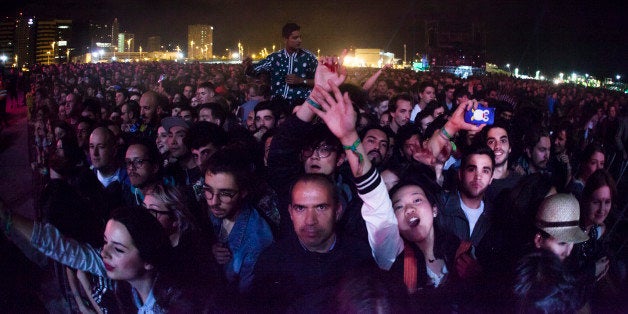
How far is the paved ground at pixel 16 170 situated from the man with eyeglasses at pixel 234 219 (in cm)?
226

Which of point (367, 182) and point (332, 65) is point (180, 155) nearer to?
point (332, 65)

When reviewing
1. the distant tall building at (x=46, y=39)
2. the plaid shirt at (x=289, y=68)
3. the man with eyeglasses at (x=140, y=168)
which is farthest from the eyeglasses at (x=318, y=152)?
the distant tall building at (x=46, y=39)

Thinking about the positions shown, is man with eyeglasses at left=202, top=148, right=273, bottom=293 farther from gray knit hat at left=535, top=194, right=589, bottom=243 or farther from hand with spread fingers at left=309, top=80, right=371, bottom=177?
gray knit hat at left=535, top=194, right=589, bottom=243

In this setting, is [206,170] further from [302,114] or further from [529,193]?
[529,193]

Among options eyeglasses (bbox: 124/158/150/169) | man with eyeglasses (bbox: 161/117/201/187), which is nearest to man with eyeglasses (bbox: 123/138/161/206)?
eyeglasses (bbox: 124/158/150/169)

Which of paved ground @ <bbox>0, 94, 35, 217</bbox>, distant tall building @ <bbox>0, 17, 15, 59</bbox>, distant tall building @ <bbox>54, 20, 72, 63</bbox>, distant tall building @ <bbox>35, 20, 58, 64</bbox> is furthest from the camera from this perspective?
distant tall building @ <bbox>35, 20, 58, 64</bbox>

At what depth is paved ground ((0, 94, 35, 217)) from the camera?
27.8ft

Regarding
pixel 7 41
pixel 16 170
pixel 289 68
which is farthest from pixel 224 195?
pixel 7 41

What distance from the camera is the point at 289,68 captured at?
7.10 meters

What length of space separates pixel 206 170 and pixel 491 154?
2.12 m

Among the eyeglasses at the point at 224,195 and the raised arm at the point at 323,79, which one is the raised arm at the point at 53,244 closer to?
the eyeglasses at the point at 224,195

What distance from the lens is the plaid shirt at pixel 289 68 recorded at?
23.0 ft

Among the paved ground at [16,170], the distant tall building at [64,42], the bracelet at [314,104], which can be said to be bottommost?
the paved ground at [16,170]

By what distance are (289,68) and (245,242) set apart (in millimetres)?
4313
